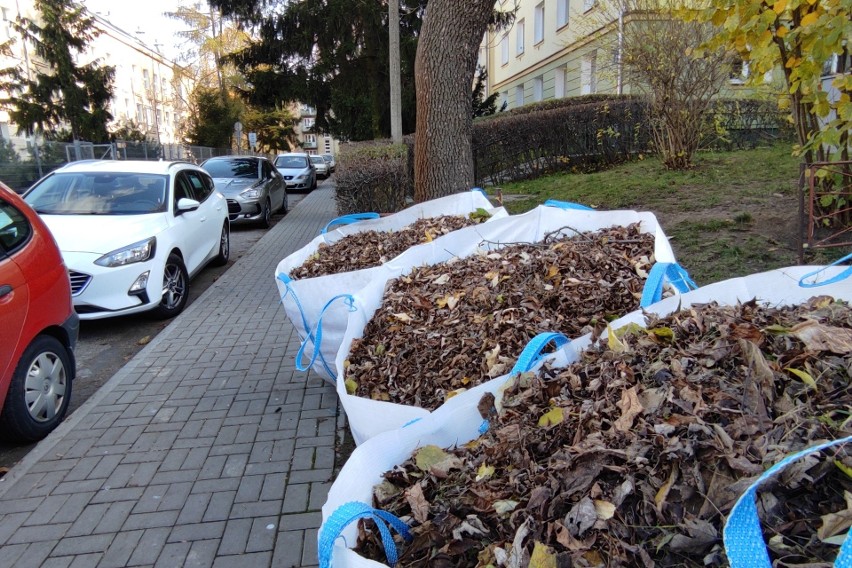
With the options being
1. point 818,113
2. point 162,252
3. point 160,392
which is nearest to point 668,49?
point 818,113

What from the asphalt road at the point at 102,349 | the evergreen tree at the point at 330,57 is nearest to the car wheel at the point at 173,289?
the asphalt road at the point at 102,349

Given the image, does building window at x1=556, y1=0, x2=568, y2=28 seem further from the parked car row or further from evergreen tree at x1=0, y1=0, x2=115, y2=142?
evergreen tree at x1=0, y1=0, x2=115, y2=142

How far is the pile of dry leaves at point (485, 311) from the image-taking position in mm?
2548

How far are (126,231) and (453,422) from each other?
18.6ft

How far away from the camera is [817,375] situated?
153 cm

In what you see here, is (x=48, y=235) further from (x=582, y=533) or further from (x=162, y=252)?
(x=582, y=533)

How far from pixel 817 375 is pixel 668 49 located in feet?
31.7

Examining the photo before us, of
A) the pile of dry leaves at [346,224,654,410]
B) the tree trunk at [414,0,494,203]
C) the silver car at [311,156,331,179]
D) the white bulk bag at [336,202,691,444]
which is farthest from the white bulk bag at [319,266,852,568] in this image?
the silver car at [311,156,331,179]

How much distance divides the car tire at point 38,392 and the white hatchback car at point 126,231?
1.81m

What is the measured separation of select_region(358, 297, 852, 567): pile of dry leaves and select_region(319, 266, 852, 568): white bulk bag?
0.05m

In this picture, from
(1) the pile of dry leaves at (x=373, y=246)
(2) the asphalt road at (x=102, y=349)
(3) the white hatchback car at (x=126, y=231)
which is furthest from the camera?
(3) the white hatchback car at (x=126, y=231)

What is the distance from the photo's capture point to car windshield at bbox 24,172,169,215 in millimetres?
6879

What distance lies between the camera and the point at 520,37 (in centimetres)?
3027

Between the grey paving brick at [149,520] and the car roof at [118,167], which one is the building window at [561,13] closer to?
the car roof at [118,167]
